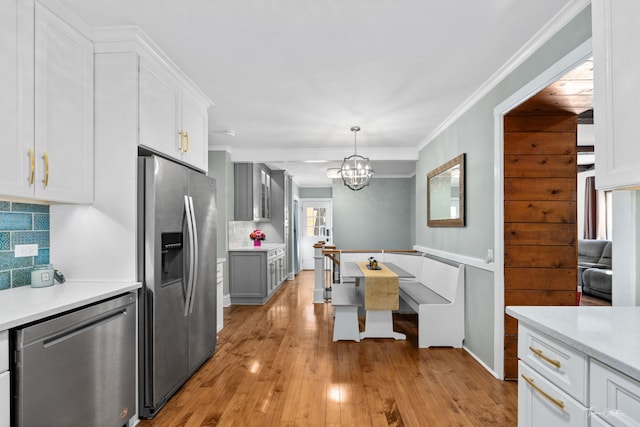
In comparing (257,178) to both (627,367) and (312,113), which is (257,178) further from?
(627,367)

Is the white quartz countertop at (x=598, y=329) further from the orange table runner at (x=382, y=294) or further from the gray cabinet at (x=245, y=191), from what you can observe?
the gray cabinet at (x=245, y=191)

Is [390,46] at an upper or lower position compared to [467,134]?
upper

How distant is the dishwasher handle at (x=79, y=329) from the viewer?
154 cm

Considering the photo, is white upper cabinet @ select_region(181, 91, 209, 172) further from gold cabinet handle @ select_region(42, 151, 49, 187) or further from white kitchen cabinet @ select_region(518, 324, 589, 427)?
white kitchen cabinet @ select_region(518, 324, 589, 427)

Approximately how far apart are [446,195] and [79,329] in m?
3.75

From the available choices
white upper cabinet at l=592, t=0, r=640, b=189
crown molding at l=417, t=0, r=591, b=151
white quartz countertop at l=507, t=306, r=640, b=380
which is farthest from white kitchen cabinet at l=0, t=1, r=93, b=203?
crown molding at l=417, t=0, r=591, b=151

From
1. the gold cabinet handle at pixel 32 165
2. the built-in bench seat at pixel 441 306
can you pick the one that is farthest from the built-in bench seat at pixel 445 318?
the gold cabinet handle at pixel 32 165

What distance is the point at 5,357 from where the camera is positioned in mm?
1363

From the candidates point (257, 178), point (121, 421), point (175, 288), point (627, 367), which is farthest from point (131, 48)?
point (257, 178)

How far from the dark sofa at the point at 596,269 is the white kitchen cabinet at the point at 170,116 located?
6.19 meters

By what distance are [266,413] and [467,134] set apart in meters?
3.09

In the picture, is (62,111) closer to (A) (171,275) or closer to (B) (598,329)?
(A) (171,275)

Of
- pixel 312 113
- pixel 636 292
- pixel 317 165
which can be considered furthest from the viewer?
pixel 317 165

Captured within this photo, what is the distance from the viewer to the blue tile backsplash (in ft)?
6.50
